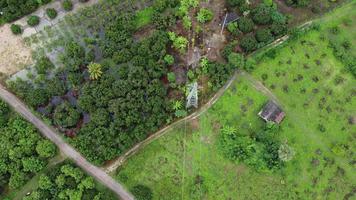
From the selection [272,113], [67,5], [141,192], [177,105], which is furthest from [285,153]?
[67,5]

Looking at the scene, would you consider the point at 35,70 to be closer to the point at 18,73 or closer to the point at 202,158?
the point at 18,73

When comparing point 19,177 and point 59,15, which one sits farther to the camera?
point 59,15

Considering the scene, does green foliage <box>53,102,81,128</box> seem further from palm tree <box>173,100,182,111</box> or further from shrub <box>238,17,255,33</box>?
shrub <box>238,17,255,33</box>

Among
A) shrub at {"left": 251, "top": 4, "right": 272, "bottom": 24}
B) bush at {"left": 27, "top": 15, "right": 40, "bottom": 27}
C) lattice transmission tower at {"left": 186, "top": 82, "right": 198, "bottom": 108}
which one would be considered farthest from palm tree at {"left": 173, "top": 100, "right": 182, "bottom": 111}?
bush at {"left": 27, "top": 15, "right": 40, "bottom": 27}

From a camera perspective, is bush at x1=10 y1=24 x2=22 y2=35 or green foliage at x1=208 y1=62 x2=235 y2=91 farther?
bush at x1=10 y1=24 x2=22 y2=35

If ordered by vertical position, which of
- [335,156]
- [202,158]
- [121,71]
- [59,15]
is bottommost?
[335,156]

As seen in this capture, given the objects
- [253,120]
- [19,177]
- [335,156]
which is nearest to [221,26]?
[253,120]
